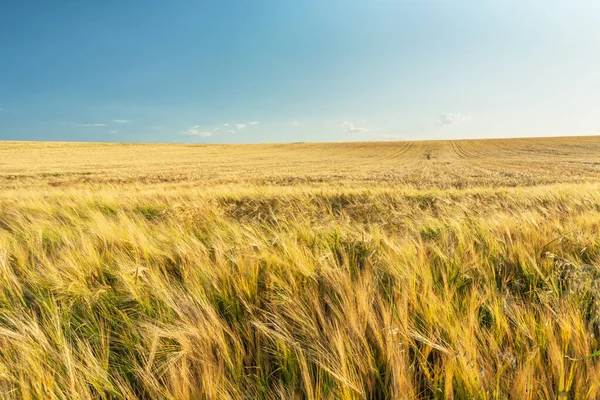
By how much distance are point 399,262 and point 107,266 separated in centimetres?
165

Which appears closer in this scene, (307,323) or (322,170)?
(307,323)

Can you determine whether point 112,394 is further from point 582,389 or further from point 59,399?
point 582,389

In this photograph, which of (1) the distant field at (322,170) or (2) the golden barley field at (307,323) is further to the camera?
(1) the distant field at (322,170)

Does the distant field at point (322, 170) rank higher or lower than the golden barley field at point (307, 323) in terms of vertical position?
higher

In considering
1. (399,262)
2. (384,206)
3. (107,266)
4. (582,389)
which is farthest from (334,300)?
(384,206)

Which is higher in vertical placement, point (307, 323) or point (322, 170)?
point (322, 170)

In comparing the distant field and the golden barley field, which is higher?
the distant field

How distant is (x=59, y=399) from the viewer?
875mm

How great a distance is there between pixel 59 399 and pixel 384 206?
15.7ft

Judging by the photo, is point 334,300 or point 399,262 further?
point 399,262

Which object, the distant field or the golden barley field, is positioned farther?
the distant field

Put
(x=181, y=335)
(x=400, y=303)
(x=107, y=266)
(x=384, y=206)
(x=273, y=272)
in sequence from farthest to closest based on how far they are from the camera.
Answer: (x=384, y=206)
(x=107, y=266)
(x=273, y=272)
(x=400, y=303)
(x=181, y=335)

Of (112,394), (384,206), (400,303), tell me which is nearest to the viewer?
(112,394)

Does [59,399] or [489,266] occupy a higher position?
[489,266]
